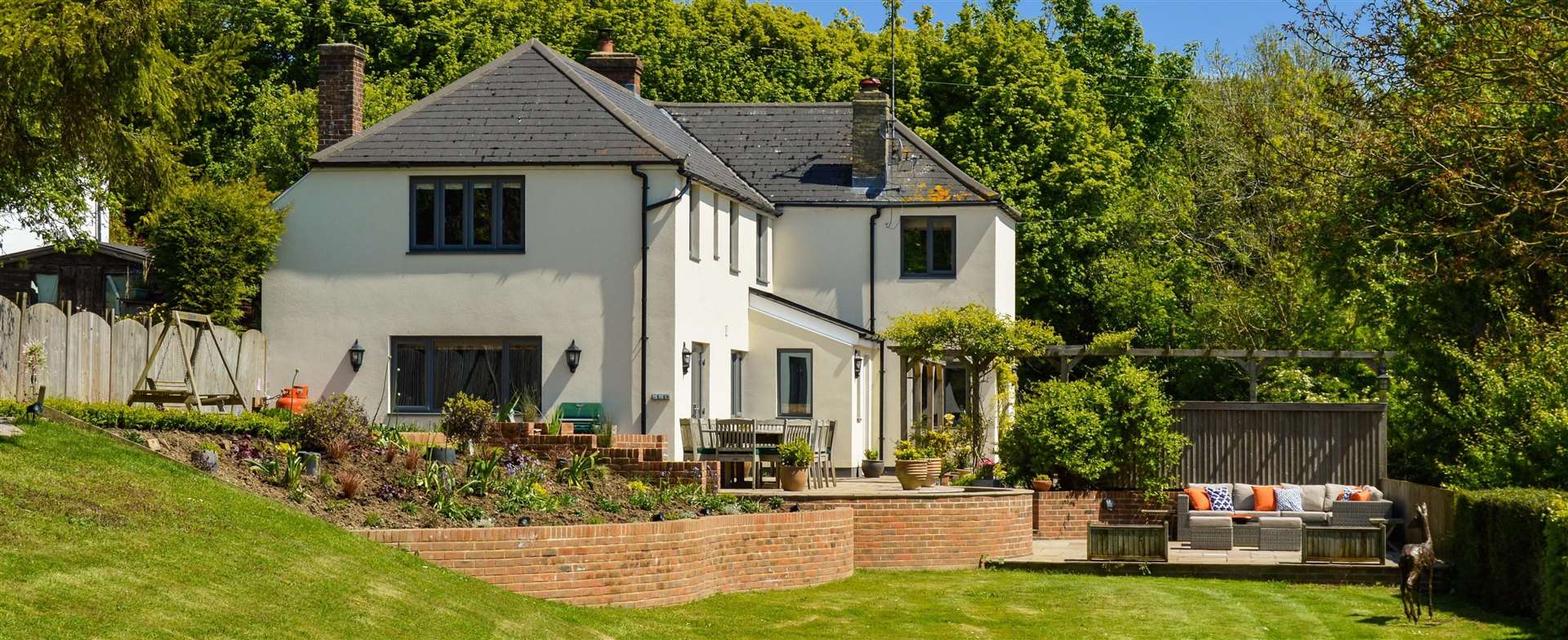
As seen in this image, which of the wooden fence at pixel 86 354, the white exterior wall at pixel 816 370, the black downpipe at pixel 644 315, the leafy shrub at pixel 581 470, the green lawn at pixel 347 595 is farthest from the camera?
the white exterior wall at pixel 816 370

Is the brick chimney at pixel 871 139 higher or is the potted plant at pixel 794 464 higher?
the brick chimney at pixel 871 139

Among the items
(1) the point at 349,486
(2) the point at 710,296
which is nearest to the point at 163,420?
(1) the point at 349,486

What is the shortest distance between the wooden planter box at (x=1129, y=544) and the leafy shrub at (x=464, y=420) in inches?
327

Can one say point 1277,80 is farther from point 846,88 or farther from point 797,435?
point 797,435

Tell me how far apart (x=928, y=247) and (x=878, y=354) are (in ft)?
8.48

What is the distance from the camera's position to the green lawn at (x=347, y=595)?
1179cm

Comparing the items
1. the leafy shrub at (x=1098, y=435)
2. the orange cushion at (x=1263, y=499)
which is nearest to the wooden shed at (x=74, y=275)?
the leafy shrub at (x=1098, y=435)

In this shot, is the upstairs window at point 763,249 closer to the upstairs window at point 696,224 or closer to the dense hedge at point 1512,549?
the upstairs window at point 696,224

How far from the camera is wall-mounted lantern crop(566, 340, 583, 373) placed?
27.0 meters

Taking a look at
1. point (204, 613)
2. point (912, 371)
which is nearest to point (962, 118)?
point (912, 371)

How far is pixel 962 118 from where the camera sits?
45312 mm

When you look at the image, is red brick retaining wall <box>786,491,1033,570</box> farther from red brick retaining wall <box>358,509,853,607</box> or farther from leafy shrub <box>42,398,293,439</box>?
leafy shrub <box>42,398,293,439</box>

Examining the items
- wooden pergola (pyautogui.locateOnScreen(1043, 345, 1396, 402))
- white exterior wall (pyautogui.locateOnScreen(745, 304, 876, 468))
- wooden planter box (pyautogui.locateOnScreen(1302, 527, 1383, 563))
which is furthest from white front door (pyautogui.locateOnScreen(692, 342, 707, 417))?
wooden planter box (pyautogui.locateOnScreen(1302, 527, 1383, 563))

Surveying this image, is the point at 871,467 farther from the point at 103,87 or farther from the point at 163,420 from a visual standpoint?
the point at 103,87
